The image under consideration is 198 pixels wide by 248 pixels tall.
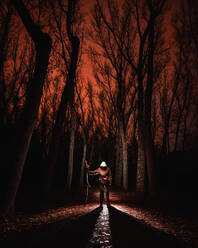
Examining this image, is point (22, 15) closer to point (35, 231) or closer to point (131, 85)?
point (35, 231)

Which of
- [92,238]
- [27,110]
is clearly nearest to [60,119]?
[27,110]

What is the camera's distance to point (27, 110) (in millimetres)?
6148

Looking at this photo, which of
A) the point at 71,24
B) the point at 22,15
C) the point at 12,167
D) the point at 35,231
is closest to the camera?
the point at 35,231

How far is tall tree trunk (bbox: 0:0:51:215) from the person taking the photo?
564cm

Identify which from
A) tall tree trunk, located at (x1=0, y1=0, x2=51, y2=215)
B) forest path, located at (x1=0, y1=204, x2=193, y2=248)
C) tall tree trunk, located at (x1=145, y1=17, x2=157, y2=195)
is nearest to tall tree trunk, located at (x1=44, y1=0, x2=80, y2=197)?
tall tree trunk, located at (x1=0, y1=0, x2=51, y2=215)

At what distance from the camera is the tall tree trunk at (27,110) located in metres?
5.64

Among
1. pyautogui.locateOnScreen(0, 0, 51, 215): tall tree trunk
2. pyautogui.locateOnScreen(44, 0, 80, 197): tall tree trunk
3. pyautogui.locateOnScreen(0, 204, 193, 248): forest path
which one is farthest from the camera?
pyautogui.locateOnScreen(44, 0, 80, 197): tall tree trunk

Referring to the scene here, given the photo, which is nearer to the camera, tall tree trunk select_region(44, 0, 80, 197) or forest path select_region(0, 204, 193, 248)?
forest path select_region(0, 204, 193, 248)

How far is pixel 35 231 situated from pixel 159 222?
3979 mm

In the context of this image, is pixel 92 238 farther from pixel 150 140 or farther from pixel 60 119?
pixel 150 140

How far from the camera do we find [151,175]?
1012 centimetres

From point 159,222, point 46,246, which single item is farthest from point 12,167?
point 159,222

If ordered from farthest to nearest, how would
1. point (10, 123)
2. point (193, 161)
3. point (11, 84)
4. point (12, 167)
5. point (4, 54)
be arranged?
point (193, 161)
point (10, 123)
point (11, 84)
point (4, 54)
point (12, 167)

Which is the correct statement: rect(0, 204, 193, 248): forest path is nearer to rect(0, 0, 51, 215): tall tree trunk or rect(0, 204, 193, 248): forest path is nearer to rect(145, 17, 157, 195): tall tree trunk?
rect(0, 0, 51, 215): tall tree trunk
